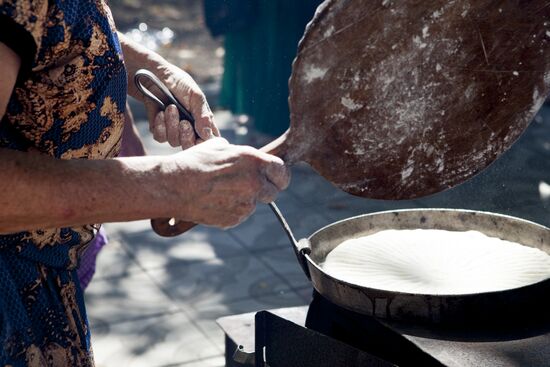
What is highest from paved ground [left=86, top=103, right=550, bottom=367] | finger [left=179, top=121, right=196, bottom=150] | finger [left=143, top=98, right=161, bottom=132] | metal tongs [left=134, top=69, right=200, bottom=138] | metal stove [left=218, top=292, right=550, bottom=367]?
metal tongs [left=134, top=69, right=200, bottom=138]

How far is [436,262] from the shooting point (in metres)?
2.09

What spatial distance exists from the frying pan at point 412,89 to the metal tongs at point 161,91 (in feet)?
0.71

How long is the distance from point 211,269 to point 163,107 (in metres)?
2.68

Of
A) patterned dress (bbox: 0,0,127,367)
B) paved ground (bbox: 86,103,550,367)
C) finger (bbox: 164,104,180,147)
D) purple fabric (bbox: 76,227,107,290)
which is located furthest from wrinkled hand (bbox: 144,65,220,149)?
paved ground (bbox: 86,103,550,367)

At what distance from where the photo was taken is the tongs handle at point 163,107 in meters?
1.91

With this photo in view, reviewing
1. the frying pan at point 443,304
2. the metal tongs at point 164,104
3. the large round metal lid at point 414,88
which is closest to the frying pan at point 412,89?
the large round metal lid at point 414,88

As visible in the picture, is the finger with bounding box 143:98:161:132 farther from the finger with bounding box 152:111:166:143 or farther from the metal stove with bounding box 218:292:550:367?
the metal stove with bounding box 218:292:550:367

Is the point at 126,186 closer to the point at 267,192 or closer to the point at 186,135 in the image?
the point at 267,192

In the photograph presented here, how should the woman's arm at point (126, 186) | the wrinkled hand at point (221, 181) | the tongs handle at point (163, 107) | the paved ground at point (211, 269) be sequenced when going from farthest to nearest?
the paved ground at point (211, 269), the tongs handle at point (163, 107), the wrinkled hand at point (221, 181), the woman's arm at point (126, 186)

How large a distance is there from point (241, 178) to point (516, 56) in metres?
0.78

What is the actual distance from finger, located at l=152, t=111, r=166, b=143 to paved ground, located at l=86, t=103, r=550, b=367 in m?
1.92

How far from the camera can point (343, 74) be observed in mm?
1979

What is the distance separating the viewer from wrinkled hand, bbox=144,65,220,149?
198 centimetres

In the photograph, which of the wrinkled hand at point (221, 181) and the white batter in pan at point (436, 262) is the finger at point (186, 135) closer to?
the wrinkled hand at point (221, 181)
